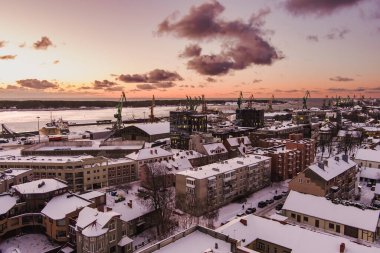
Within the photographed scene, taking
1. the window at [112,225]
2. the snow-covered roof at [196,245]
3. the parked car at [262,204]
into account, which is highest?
the snow-covered roof at [196,245]

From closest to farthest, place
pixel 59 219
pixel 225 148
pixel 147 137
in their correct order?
pixel 59 219
pixel 225 148
pixel 147 137

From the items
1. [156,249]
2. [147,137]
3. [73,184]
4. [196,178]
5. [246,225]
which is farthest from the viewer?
[147,137]

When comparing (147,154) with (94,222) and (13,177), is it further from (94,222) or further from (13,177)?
(94,222)

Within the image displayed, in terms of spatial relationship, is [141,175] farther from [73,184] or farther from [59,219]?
[59,219]

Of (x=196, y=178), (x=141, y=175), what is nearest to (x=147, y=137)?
(x=141, y=175)

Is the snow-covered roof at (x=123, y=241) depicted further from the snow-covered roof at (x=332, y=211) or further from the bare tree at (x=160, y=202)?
the snow-covered roof at (x=332, y=211)

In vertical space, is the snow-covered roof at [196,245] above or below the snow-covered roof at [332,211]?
above

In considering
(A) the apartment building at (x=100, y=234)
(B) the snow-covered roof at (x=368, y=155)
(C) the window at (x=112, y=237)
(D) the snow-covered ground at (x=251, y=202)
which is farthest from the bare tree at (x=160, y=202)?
(B) the snow-covered roof at (x=368, y=155)
